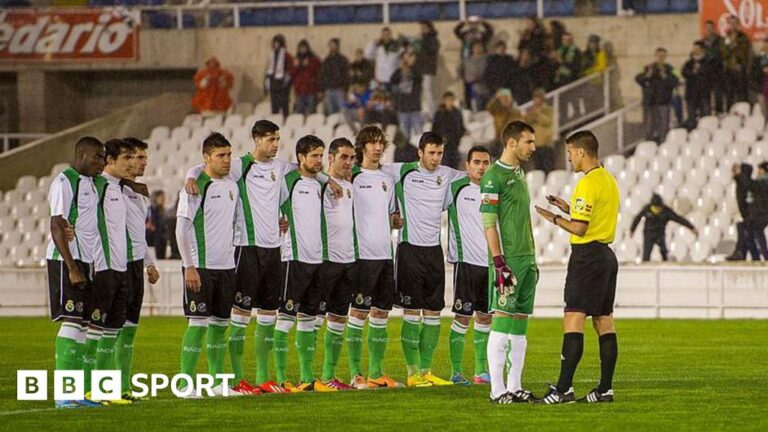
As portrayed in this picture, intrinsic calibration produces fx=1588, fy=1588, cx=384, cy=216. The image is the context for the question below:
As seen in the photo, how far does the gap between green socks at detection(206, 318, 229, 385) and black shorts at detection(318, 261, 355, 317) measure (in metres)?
1.10

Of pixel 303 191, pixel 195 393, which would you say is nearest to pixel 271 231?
pixel 303 191

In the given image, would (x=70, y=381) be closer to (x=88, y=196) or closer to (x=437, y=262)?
(x=88, y=196)

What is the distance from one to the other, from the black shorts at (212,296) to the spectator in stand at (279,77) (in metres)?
18.3

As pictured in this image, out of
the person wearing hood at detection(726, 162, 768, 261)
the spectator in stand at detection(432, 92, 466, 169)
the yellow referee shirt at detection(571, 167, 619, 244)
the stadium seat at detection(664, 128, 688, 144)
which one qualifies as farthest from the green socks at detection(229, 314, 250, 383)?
the stadium seat at detection(664, 128, 688, 144)

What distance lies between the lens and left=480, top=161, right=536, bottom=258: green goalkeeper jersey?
1263cm

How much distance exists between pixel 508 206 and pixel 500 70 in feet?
57.7

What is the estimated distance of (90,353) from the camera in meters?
13.1

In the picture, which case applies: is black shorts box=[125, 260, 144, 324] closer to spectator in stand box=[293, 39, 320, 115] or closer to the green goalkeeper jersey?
the green goalkeeper jersey

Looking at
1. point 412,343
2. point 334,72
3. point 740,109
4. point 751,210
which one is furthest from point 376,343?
point 334,72

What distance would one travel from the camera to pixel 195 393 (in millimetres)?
13594

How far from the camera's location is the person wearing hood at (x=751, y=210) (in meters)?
25.3

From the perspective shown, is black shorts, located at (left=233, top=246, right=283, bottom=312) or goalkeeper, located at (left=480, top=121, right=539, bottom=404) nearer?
goalkeeper, located at (left=480, top=121, right=539, bottom=404)

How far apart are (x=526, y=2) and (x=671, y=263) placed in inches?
369

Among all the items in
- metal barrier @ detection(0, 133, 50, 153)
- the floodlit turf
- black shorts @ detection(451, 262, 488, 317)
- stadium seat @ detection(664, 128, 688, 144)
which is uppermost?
metal barrier @ detection(0, 133, 50, 153)
